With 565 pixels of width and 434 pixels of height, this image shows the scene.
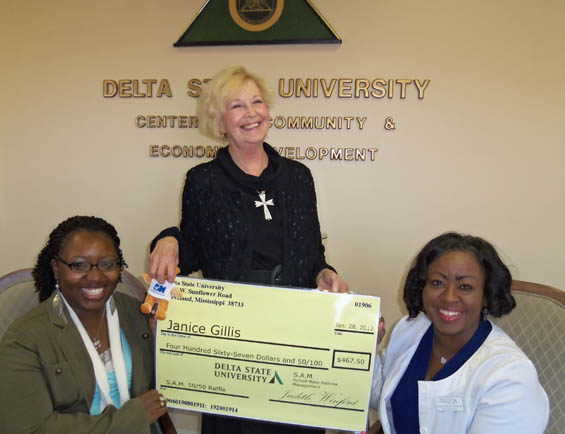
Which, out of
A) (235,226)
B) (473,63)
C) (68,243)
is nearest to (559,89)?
(473,63)

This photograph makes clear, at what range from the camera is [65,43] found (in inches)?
126

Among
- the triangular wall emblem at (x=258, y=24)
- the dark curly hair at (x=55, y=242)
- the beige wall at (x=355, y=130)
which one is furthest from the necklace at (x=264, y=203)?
the triangular wall emblem at (x=258, y=24)

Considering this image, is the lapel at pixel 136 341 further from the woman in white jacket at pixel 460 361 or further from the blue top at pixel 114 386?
the woman in white jacket at pixel 460 361

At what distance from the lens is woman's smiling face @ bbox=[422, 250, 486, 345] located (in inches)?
63.9

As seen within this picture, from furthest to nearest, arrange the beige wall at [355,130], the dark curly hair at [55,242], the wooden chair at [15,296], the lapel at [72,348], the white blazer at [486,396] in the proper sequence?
the beige wall at [355,130], the wooden chair at [15,296], the dark curly hair at [55,242], the lapel at [72,348], the white blazer at [486,396]

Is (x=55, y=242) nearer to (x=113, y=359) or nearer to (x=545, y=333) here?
(x=113, y=359)

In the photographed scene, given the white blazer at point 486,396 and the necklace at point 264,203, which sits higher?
the necklace at point 264,203

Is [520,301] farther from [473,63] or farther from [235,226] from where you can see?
[473,63]

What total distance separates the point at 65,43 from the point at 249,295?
2600mm

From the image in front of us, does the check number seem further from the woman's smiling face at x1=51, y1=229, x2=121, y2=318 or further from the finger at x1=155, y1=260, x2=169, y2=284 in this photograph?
the woman's smiling face at x1=51, y1=229, x2=121, y2=318

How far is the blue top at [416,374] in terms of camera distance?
163 centimetres

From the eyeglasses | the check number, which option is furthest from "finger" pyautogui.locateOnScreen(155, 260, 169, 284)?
the check number

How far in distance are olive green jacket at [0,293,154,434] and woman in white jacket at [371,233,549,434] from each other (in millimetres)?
1002

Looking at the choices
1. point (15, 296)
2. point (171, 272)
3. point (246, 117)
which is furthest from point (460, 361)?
point (15, 296)
